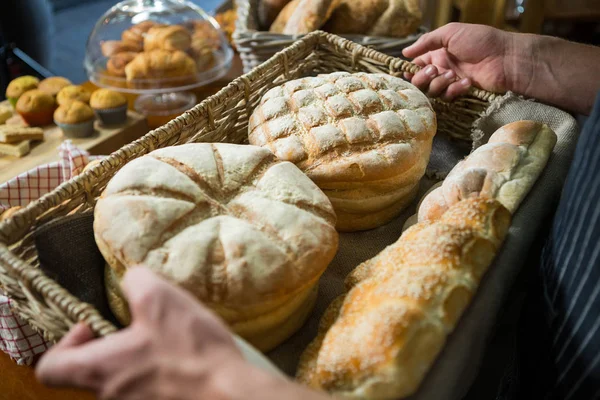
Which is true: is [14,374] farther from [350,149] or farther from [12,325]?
[350,149]

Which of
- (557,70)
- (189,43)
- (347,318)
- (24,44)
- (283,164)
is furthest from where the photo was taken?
(24,44)

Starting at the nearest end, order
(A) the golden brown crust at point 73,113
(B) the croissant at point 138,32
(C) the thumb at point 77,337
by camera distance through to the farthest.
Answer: (C) the thumb at point 77,337, (A) the golden brown crust at point 73,113, (B) the croissant at point 138,32

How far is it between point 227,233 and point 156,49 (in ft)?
4.92

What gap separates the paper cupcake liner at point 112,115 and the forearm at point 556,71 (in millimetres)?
1426

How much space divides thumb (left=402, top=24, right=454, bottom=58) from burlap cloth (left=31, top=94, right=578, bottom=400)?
319 mm

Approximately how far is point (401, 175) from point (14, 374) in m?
0.97

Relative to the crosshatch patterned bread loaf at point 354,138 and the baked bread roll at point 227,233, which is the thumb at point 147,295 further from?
the crosshatch patterned bread loaf at point 354,138

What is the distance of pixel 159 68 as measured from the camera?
2.00m

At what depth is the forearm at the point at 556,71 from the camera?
1.30 metres

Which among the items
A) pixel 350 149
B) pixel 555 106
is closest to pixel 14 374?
pixel 350 149

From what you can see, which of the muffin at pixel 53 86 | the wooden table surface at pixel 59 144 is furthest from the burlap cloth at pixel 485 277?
the muffin at pixel 53 86

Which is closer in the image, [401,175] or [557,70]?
[401,175]

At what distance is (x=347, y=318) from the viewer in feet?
2.60

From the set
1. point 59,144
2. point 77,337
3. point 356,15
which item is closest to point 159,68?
point 59,144
